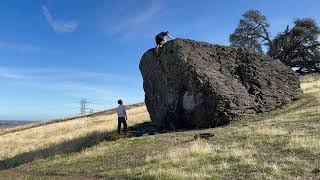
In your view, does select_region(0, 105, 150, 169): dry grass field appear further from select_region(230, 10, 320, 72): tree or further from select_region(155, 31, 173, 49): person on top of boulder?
select_region(230, 10, 320, 72): tree

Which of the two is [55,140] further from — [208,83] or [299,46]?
[299,46]

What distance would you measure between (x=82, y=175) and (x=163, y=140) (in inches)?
215

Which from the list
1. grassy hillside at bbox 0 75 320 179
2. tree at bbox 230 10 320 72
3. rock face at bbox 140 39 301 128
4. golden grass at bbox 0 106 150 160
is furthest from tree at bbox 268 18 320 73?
grassy hillside at bbox 0 75 320 179

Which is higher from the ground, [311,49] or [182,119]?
[311,49]

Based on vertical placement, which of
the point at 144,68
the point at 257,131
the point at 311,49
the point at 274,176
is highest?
the point at 311,49

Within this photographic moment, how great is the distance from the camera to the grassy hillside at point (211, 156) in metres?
14.2

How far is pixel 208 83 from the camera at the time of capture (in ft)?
84.2

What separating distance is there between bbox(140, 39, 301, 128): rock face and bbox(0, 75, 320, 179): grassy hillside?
1656mm

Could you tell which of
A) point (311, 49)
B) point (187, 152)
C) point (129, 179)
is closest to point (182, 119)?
point (187, 152)

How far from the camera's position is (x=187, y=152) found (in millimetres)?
17312

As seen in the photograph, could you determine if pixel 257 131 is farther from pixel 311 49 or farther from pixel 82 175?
pixel 311 49

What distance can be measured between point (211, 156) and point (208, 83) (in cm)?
964

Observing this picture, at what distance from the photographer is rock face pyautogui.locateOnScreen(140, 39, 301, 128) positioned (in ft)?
84.3

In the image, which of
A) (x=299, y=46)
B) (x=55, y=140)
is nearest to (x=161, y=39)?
(x=55, y=140)
